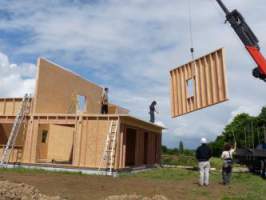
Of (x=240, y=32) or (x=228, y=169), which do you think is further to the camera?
(x=240, y=32)

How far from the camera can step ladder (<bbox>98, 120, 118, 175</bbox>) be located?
674 inches

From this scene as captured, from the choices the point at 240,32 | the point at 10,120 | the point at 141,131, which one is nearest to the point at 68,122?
the point at 10,120

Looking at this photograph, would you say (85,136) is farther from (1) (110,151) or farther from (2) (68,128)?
(2) (68,128)

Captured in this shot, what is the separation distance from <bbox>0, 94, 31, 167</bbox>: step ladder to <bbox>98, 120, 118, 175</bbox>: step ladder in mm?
4494

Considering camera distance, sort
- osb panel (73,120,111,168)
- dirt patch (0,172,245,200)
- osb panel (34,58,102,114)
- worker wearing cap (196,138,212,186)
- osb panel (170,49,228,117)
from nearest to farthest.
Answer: dirt patch (0,172,245,200), worker wearing cap (196,138,212,186), osb panel (170,49,228,117), osb panel (73,120,111,168), osb panel (34,58,102,114)

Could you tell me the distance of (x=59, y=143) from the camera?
76.0ft

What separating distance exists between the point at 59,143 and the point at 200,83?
1007 centimetres

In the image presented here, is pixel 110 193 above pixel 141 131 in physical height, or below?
below

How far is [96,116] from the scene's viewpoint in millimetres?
17984

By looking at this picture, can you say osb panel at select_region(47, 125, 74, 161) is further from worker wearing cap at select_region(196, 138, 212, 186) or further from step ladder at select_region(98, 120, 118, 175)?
worker wearing cap at select_region(196, 138, 212, 186)

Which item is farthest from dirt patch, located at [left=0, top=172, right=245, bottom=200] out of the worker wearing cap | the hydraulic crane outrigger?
the hydraulic crane outrigger

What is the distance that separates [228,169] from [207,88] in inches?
147

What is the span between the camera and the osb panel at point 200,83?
1602 cm

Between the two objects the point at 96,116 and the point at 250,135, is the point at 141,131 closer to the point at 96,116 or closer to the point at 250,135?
the point at 96,116
